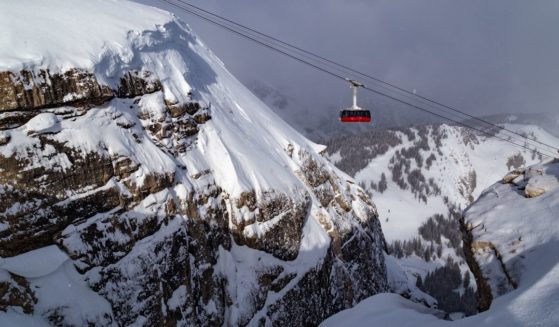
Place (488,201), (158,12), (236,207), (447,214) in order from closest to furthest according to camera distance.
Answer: (488,201) → (236,207) → (158,12) → (447,214)

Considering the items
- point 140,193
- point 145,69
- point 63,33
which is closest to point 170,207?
point 140,193

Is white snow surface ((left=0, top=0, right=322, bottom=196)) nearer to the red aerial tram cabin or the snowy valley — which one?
the snowy valley

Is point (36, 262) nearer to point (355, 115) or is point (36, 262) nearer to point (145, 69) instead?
point (145, 69)

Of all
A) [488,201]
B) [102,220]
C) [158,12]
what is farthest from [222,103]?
[488,201]

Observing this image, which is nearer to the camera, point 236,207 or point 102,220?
point 102,220

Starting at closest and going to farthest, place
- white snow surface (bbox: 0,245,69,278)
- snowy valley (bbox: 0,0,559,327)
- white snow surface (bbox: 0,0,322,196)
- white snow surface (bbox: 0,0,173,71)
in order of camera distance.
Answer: snowy valley (bbox: 0,0,559,327) < white snow surface (bbox: 0,245,69,278) < white snow surface (bbox: 0,0,173,71) < white snow surface (bbox: 0,0,322,196)

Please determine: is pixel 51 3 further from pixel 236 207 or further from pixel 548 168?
pixel 548 168

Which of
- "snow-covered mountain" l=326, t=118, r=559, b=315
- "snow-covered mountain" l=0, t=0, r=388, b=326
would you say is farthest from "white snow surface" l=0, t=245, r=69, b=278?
"snow-covered mountain" l=326, t=118, r=559, b=315
